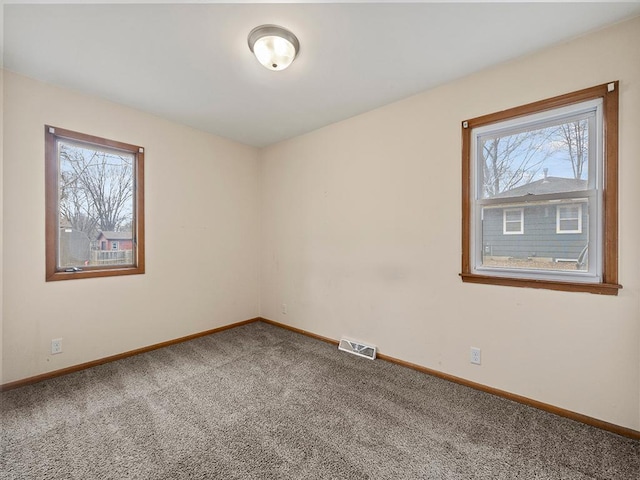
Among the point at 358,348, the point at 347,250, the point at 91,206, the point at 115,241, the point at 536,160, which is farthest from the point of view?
the point at 347,250

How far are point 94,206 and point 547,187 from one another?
4.00 meters

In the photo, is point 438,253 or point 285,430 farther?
point 438,253

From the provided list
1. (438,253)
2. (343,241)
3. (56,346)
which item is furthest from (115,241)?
(438,253)

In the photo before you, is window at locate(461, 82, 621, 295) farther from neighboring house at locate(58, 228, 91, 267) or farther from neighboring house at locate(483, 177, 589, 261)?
neighboring house at locate(58, 228, 91, 267)

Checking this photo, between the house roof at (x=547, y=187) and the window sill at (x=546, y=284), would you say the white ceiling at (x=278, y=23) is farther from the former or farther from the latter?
the window sill at (x=546, y=284)

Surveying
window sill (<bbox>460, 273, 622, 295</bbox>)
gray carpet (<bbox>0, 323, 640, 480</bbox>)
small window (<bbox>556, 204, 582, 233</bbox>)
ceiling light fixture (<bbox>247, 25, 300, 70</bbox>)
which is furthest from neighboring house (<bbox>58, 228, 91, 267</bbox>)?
small window (<bbox>556, 204, 582, 233</bbox>)

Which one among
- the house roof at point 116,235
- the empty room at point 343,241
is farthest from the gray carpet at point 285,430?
the house roof at point 116,235

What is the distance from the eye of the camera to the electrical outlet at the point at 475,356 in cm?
231

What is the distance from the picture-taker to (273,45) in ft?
6.23

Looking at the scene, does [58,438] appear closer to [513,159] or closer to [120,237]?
[120,237]

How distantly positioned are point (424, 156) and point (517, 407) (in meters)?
2.14

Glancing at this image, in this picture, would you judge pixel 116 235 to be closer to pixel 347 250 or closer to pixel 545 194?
→ pixel 347 250

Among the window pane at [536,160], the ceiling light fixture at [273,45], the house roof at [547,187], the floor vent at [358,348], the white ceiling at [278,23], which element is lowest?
the floor vent at [358,348]

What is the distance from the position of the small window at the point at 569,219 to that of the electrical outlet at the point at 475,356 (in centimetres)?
111
